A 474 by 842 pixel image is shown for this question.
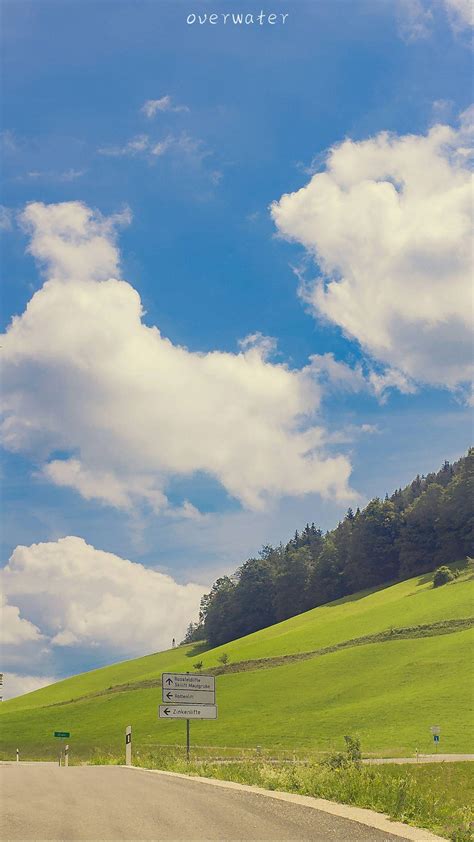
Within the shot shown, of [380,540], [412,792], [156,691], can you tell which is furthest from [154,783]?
[380,540]

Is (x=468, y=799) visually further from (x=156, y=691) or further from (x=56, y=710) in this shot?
(x=56, y=710)

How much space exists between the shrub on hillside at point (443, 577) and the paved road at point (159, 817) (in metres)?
140

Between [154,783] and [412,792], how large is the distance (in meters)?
6.30

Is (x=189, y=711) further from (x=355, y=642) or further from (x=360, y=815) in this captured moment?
(x=355, y=642)

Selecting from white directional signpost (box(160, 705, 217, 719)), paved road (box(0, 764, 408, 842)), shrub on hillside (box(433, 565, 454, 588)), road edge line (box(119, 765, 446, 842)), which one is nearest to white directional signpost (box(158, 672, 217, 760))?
white directional signpost (box(160, 705, 217, 719))

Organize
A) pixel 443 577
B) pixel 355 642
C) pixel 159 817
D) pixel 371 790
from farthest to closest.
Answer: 1. pixel 443 577
2. pixel 355 642
3. pixel 371 790
4. pixel 159 817

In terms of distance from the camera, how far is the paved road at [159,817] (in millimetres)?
12180

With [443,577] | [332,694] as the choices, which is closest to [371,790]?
[332,694]

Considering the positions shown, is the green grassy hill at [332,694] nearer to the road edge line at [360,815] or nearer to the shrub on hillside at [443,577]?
the shrub on hillside at [443,577]

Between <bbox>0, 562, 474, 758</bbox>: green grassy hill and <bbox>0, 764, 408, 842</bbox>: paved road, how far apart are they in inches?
2102

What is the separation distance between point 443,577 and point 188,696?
123884 mm

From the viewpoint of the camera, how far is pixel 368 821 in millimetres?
14656

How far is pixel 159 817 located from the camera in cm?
1359

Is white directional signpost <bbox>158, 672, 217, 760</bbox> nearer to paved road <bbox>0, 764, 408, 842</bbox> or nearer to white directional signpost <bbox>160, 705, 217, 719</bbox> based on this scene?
white directional signpost <bbox>160, 705, 217, 719</bbox>
